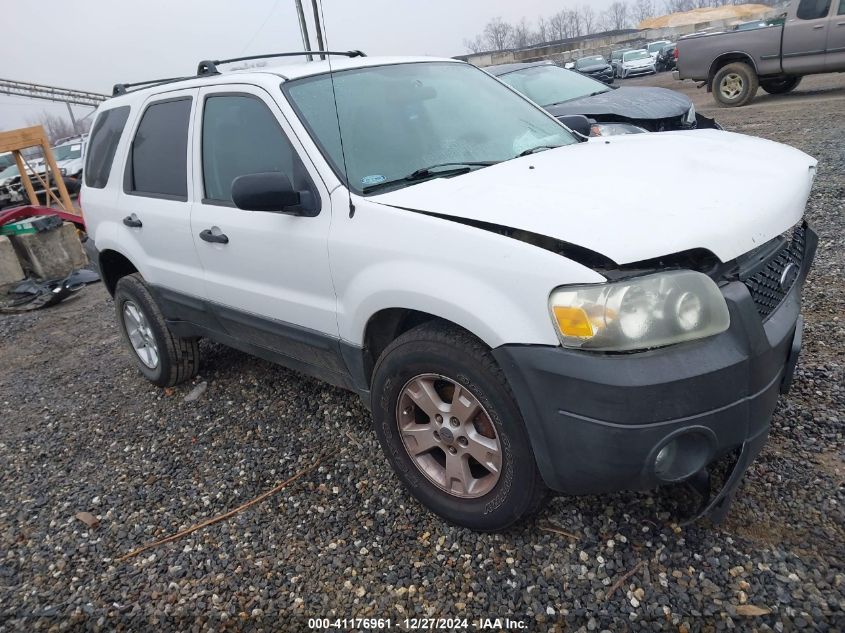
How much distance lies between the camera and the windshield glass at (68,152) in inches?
807

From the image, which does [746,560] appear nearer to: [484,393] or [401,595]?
[484,393]

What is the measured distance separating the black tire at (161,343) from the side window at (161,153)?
649mm

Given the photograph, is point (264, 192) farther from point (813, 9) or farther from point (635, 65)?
point (635, 65)

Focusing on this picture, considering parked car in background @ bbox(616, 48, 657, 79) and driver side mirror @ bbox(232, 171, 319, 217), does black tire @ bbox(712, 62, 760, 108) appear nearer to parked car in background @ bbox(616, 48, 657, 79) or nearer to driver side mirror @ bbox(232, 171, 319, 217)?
driver side mirror @ bbox(232, 171, 319, 217)

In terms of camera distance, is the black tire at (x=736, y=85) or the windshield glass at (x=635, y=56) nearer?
the black tire at (x=736, y=85)

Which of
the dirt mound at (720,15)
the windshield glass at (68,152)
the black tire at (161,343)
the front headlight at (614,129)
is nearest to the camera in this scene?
the black tire at (161,343)

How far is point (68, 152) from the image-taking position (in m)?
20.8

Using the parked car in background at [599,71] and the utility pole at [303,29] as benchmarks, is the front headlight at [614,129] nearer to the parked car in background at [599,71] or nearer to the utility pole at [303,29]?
the utility pole at [303,29]

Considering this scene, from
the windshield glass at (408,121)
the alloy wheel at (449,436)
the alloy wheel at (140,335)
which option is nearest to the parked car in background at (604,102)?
the windshield glass at (408,121)

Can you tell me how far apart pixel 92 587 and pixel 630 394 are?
2.26 m

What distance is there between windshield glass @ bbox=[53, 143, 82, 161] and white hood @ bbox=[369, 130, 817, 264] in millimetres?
21110

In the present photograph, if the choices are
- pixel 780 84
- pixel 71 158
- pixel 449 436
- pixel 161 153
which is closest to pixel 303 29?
pixel 161 153

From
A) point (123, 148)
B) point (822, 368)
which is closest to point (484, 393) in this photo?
point (822, 368)

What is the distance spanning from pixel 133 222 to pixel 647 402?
10.7 feet
